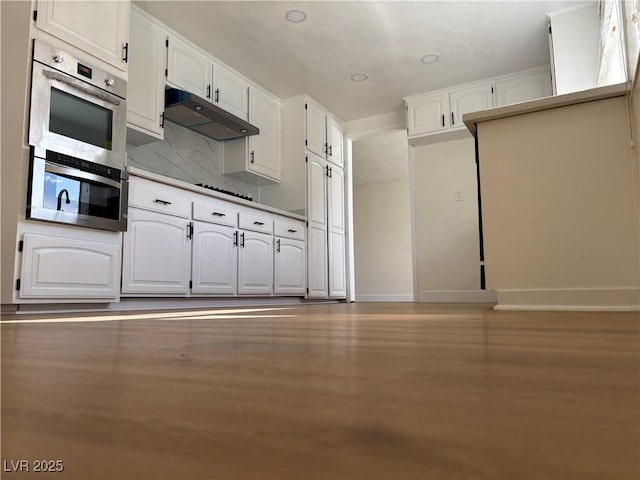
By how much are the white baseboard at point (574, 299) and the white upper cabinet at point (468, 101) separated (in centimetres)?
331

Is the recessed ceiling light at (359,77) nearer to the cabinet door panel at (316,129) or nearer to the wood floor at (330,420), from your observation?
the cabinet door panel at (316,129)

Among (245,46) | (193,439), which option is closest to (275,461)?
(193,439)

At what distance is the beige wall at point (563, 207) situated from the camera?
69.7 inches

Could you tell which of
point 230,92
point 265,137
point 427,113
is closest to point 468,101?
point 427,113

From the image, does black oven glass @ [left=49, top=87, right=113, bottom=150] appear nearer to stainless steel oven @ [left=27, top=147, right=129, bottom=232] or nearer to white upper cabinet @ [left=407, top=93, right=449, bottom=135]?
stainless steel oven @ [left=27, top=147, right=129, bottom=232]

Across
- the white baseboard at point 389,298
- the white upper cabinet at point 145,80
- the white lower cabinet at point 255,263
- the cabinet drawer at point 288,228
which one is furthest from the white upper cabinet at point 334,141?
the white baseboard at point 389,298

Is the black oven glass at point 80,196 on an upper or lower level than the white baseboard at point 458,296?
upper

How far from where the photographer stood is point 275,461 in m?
0.16

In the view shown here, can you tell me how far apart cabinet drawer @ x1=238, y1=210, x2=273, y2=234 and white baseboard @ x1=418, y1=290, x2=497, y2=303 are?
Answer: 179 centimetres

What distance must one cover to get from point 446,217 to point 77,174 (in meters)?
3.60

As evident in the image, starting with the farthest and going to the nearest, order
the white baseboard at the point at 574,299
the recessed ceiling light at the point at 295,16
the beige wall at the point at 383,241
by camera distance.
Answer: the beige wall at the point at 383,241 → the recessed ceiling light at the point at 295,16 → the white baseboard at the point at 574,299

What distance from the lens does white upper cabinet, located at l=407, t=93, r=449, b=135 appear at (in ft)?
16.5

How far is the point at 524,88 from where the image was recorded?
15.5ft

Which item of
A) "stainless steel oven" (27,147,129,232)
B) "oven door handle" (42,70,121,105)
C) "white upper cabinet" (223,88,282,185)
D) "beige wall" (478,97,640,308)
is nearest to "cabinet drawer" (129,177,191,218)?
"stainless steel oven" (27,147,129,232)
